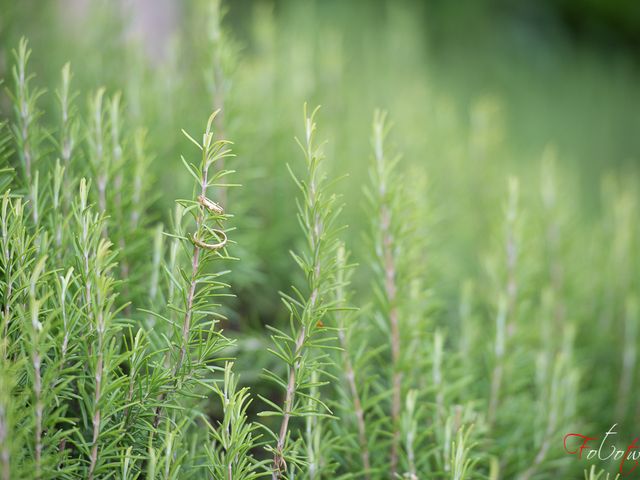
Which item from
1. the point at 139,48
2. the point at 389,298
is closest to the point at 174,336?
the point at 389,298

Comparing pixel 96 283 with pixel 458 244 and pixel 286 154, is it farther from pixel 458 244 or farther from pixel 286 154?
pixel 458 244

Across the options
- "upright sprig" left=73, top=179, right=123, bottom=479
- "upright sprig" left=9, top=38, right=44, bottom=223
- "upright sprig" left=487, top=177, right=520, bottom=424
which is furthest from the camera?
"upright sprig" left=487, top=177, right=520, bottom=424

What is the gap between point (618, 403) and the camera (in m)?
0.78

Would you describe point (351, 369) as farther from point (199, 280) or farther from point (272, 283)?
point (272, 283)

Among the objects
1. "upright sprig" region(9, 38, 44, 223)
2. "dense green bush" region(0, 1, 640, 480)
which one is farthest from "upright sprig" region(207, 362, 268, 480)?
"upright sprig" region(9, 38, 44, 223)

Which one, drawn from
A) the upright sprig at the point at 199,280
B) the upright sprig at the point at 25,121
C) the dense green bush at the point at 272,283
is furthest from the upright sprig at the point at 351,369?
the upright sprig at the point at 25,121

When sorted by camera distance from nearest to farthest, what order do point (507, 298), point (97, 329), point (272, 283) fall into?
point (97, 329) → point (507, 298) → point (272, 283)

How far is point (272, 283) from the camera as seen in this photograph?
843 mm

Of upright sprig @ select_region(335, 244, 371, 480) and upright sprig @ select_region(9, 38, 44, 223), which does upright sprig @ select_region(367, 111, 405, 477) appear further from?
upright sprig @ select_region(9, 38, 44, 223)

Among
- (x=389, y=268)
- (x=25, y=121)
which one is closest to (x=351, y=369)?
(x=389, y=268)

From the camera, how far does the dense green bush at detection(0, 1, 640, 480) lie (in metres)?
0.44

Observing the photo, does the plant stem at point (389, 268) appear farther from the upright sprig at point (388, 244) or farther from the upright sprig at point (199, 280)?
the upright sprig at point (199, 280)

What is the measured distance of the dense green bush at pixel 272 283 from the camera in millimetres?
435

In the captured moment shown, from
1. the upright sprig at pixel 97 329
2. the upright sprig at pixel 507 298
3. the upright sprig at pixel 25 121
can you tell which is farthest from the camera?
the upright sprig at pixel 507 298
